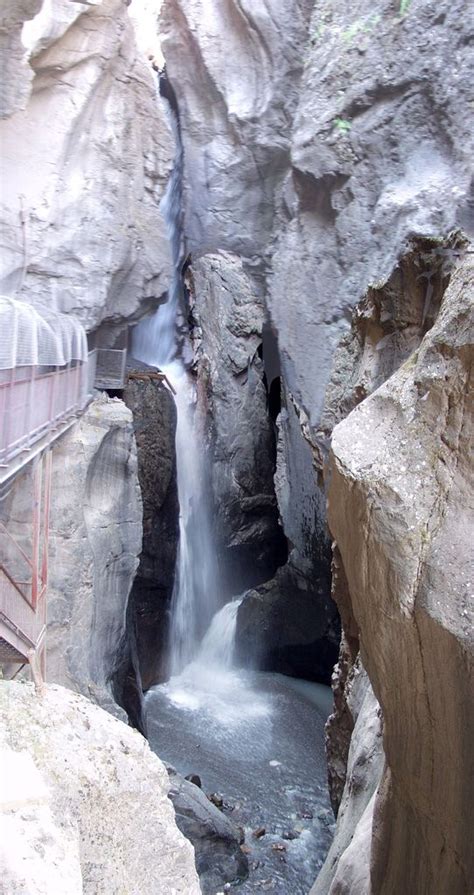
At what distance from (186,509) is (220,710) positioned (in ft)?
15.0

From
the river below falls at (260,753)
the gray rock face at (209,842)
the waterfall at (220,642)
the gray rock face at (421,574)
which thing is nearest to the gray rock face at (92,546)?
the gray rock face at (209,842)

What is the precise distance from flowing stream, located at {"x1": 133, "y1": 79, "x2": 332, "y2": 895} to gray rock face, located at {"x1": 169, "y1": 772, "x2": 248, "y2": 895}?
215 millimetres

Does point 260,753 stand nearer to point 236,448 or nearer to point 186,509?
point 186,509

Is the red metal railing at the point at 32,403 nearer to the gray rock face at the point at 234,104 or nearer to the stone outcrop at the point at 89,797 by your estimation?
the stone outcrop at the point at 89,797

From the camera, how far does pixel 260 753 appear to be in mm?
10500

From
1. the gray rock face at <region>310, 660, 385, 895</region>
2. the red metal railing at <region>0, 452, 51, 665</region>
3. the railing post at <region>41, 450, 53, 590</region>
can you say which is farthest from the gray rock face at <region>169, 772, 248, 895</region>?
the railing post at <region>41, 450, 53, 590</region>

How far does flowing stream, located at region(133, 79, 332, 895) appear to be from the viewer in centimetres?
863

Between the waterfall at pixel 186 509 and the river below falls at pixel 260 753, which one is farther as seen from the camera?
the waterfall at pixel 186 509

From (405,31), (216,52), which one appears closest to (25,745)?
(405,31)

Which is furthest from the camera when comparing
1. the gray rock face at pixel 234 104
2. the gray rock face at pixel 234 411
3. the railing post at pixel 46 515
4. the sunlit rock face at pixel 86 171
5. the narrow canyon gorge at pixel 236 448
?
the gray rock face at pixel 234 411

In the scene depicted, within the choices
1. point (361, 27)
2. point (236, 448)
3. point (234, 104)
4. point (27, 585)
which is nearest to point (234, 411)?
point (236, 448)

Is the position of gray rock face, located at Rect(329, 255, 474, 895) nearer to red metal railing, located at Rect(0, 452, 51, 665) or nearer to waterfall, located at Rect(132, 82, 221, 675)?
red metal railing, located at Rect(0, 452, 51, 665)

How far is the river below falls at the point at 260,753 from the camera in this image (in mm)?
8242

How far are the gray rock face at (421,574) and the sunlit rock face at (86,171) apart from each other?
848 centimetres
